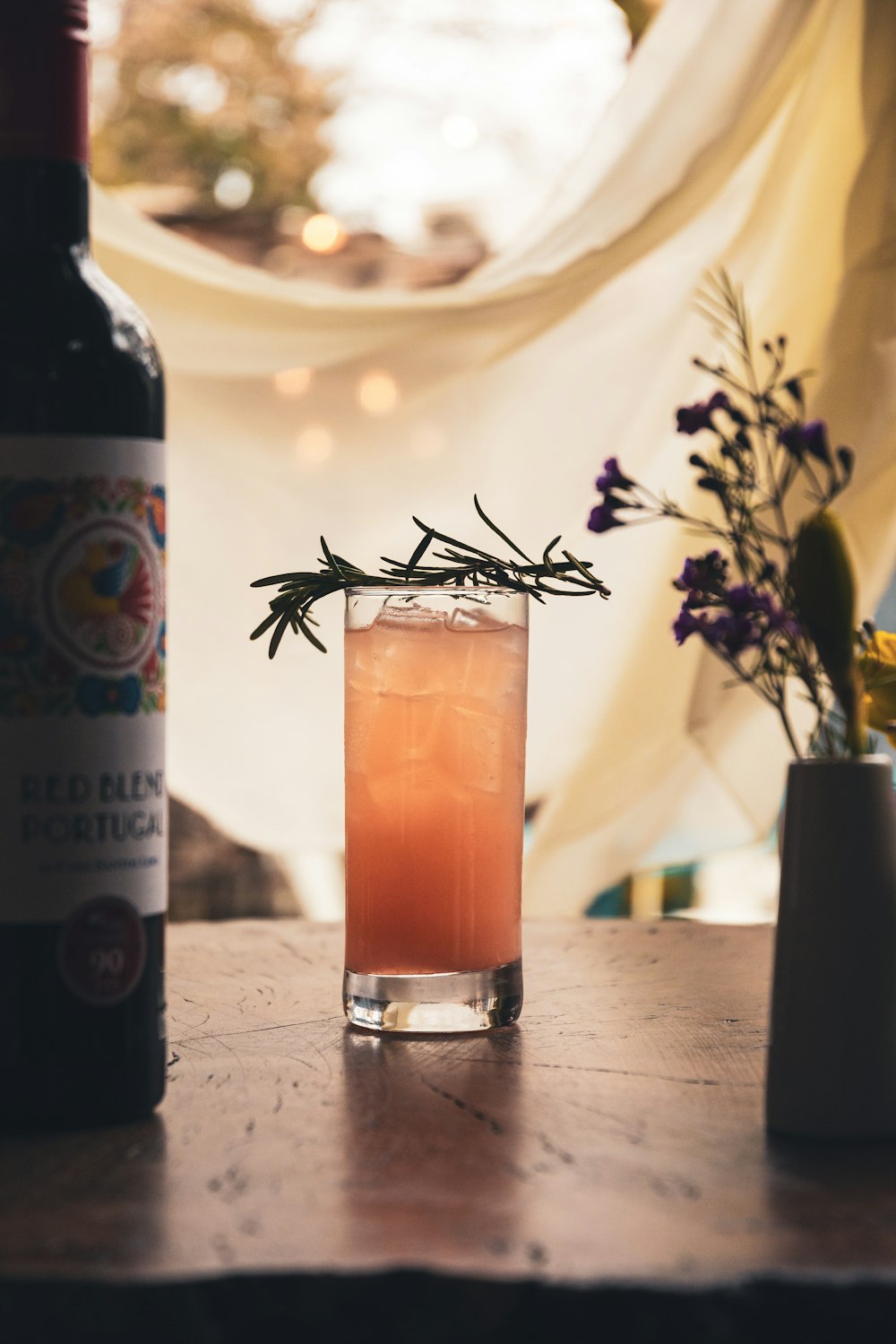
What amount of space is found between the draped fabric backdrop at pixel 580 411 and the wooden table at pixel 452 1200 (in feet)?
4.96

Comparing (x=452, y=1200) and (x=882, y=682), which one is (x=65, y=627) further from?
(x=882, y=682)

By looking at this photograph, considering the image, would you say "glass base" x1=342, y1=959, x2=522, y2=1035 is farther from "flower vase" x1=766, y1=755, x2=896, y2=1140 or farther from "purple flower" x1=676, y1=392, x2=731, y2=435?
"purple flower" x1=676, y1=392, x2=731, y2=435

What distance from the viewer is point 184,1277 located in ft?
1.65

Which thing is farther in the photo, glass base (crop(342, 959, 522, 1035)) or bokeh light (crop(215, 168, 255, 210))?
bokeh light (crop(215, 168, 255, 210))

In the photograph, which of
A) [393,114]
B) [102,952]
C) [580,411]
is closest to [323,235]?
[393,114]

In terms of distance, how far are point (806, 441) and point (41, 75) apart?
1.32ft

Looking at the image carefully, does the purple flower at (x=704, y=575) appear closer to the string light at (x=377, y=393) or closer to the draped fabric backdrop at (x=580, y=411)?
the draped fabric backdrop at (x=580, y=411)

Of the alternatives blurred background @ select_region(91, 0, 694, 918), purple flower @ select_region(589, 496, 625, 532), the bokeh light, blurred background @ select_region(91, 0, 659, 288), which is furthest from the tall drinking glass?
the bokeh light

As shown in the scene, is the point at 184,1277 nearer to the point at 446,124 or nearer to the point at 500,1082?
the point at 500,1082

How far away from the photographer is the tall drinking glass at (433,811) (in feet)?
2.91

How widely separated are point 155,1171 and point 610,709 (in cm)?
189

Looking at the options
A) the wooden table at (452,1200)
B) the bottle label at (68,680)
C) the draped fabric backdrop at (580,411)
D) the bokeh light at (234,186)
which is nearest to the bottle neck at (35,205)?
the bottle label at (68,680)

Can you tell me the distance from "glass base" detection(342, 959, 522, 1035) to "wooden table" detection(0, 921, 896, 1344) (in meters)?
0.02

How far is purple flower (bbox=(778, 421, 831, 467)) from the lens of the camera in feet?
2.19
